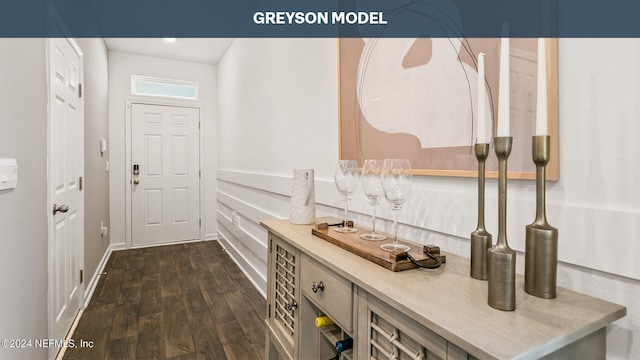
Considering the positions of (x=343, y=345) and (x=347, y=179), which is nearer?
(x=343, y=345)

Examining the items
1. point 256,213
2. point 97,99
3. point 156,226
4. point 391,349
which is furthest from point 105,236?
point 391,349

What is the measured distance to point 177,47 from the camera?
4.17 m

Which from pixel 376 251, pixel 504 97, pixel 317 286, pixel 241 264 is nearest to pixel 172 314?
pixel 241 264

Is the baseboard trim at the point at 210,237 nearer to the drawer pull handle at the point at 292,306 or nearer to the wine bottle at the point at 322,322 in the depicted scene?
the drawer pull handle at the point at 292,306

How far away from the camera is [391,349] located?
751 mm

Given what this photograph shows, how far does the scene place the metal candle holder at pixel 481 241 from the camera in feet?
2.59

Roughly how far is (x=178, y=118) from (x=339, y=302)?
449 cm

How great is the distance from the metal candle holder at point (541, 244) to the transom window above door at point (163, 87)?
4890 millimetres

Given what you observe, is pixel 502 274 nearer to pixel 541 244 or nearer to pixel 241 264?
pixel 541 244

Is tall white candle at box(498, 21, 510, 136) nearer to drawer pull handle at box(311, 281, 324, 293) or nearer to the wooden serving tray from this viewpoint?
the wooden serving tray

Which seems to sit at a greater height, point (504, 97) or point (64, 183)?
point (504, 97)

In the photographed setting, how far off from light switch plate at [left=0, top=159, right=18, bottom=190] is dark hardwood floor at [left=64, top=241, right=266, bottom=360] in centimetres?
130

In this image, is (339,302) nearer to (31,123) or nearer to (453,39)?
(453,39)

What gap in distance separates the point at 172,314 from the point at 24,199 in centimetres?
149
